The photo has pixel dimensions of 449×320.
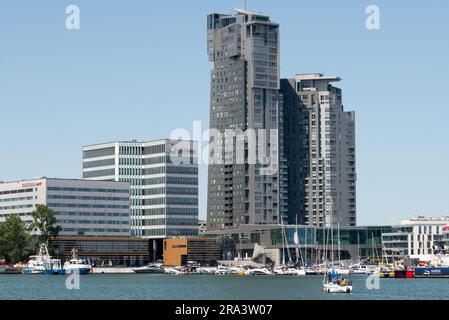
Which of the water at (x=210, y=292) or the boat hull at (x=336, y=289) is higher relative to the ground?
the boat hull at (x=336, y=289)

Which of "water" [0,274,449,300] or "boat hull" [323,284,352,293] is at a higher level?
"boat hull" [323,284,352,293]

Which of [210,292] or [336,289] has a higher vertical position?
[336,289]

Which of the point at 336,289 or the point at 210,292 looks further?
the point at 210,292

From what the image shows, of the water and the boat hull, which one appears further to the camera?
the boat hull

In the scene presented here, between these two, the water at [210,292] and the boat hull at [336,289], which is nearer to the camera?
the water at [210,292]
